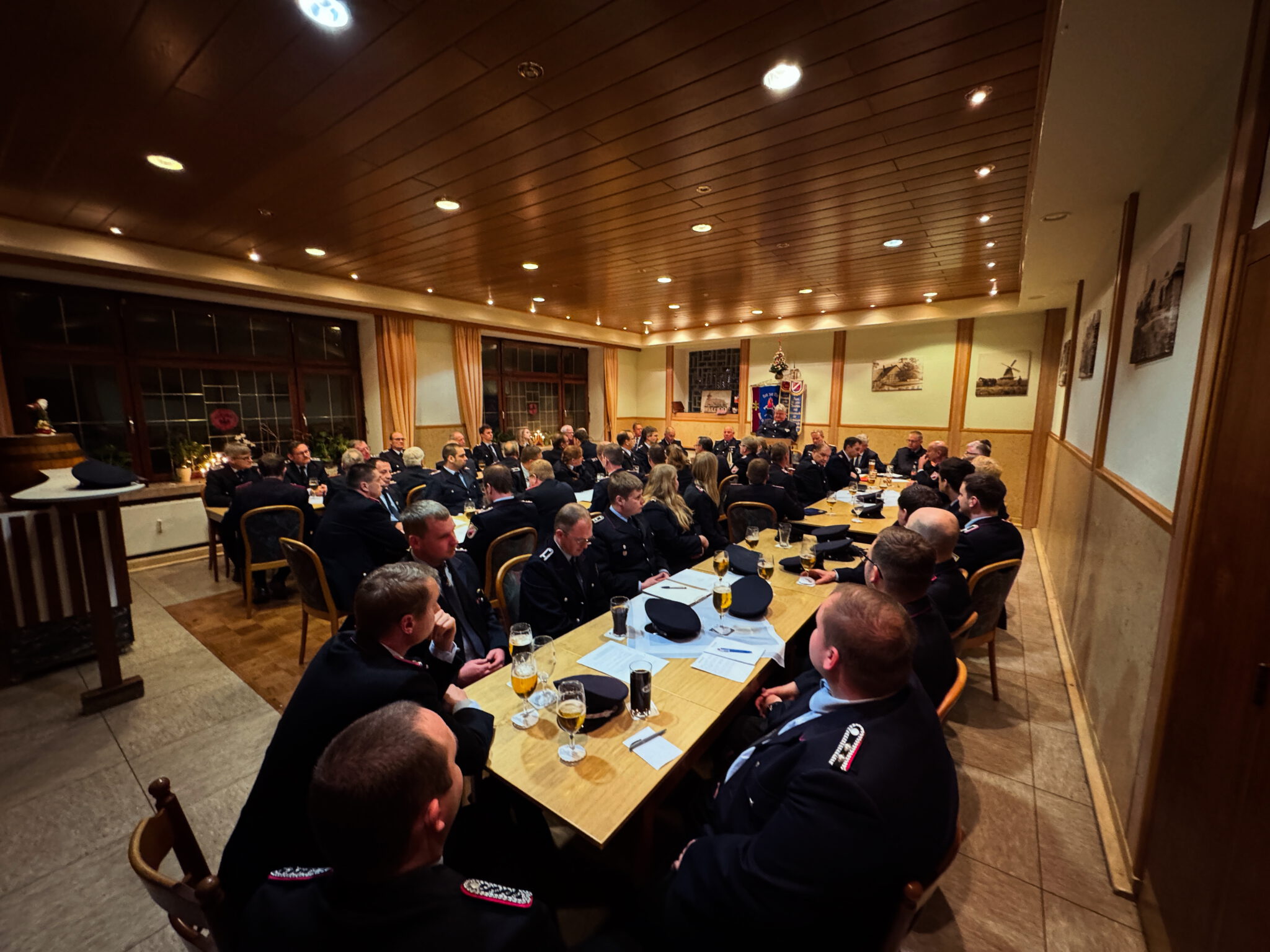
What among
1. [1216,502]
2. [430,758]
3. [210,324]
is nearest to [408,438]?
[210,324]

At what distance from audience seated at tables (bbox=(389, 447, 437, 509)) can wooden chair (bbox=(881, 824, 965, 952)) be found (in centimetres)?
451

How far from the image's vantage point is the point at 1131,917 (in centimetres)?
176

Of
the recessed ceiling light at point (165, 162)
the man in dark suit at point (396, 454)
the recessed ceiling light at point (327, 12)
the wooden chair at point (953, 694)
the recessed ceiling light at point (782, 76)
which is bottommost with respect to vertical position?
the wooden chair at point (953, 694)

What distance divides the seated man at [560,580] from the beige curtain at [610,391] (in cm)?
902

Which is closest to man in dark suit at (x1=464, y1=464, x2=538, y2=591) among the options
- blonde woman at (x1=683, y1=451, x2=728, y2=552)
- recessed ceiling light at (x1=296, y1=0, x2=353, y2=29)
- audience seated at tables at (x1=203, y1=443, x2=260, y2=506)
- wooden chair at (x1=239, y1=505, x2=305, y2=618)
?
blonde woman at (x1=683, y1=451, x2=728, y2=552)

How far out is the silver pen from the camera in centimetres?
143

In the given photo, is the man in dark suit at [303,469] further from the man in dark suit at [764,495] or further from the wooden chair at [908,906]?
the wooden chair at [908,906]

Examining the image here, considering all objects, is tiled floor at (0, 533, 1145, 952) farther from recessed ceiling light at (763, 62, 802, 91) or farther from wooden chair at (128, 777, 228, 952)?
recessed ceiling light at (763, 62, 802, 91)

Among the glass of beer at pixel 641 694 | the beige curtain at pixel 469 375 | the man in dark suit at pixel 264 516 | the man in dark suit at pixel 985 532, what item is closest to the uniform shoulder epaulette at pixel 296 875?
the glass of beer at pixel 641 694

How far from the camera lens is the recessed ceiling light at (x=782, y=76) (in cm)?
228

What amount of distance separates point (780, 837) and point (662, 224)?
14.8 ft

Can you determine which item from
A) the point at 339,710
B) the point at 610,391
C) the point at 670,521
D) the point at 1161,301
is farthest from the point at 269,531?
the point at 610,391

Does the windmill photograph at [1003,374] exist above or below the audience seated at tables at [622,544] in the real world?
above

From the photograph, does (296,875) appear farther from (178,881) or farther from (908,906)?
(908,906)
